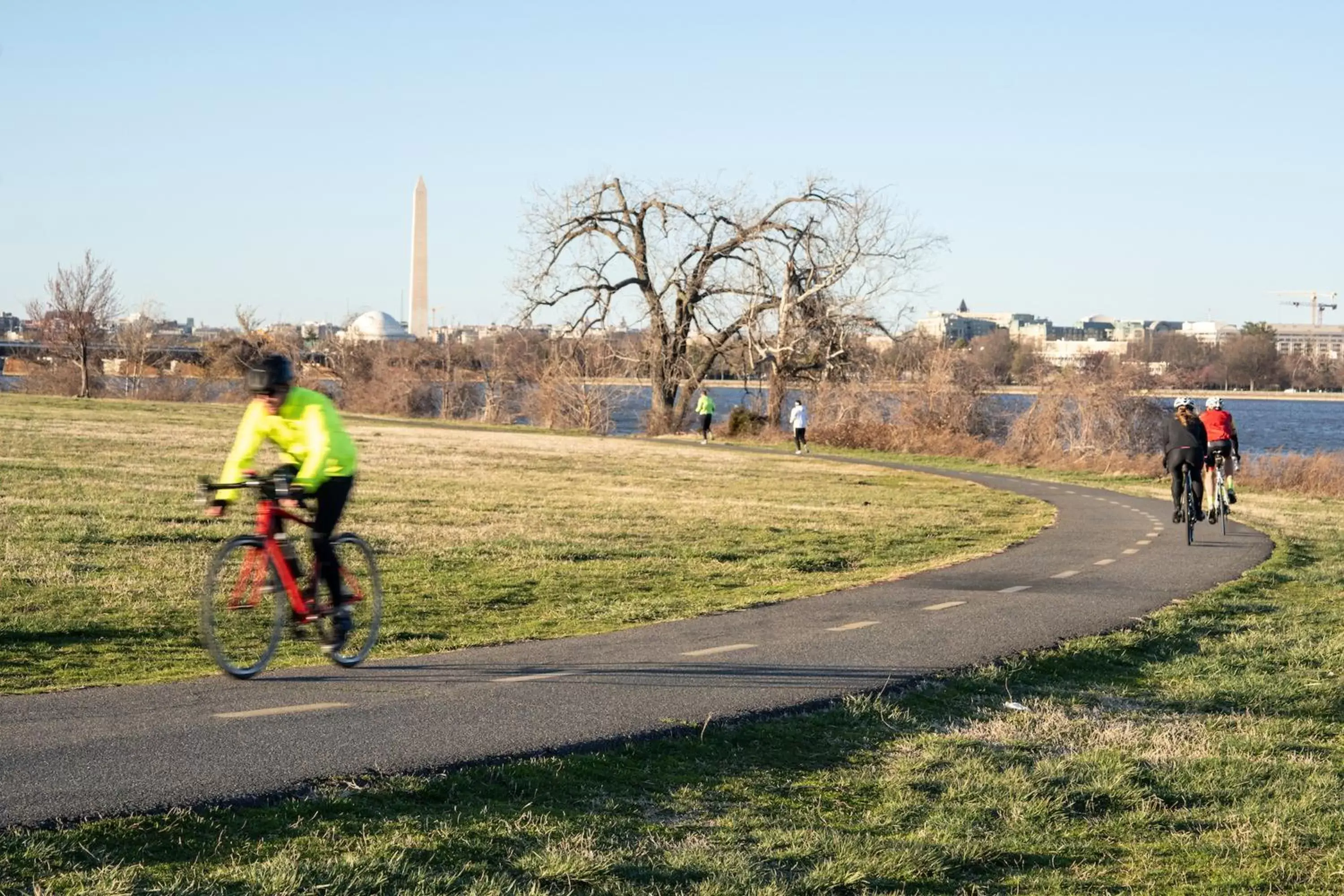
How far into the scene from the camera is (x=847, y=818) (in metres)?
6.29

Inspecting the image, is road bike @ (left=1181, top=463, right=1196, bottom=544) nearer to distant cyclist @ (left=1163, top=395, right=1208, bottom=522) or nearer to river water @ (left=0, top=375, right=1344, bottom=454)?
distant cyclist @ (left=1163, top=395, right=1208, bottom=522)

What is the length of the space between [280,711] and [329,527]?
1413 mm

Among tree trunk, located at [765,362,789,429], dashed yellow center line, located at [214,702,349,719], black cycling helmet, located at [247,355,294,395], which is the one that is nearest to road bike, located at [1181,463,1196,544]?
black cycling helmet, located at [247,355,294,395]

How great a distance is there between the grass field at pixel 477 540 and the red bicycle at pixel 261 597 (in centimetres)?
51

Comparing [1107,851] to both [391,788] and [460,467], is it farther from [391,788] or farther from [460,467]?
[460,467]

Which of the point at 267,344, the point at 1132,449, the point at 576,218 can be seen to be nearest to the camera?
the point at 1132,449

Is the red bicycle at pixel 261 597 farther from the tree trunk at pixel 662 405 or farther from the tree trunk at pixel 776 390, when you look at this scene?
the tree trunk at pixel 662 405

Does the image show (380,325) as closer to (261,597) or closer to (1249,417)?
(1249,417)

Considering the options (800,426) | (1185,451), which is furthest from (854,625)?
(800,426)

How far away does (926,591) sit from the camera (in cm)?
1328

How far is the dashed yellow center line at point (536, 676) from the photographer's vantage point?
859 centimetres

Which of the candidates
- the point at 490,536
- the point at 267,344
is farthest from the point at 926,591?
the point at 267,344

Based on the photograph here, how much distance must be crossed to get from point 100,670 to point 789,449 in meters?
35.0

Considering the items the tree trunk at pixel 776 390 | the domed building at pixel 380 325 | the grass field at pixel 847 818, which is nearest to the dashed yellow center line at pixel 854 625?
the grass field at pixel 847 818
